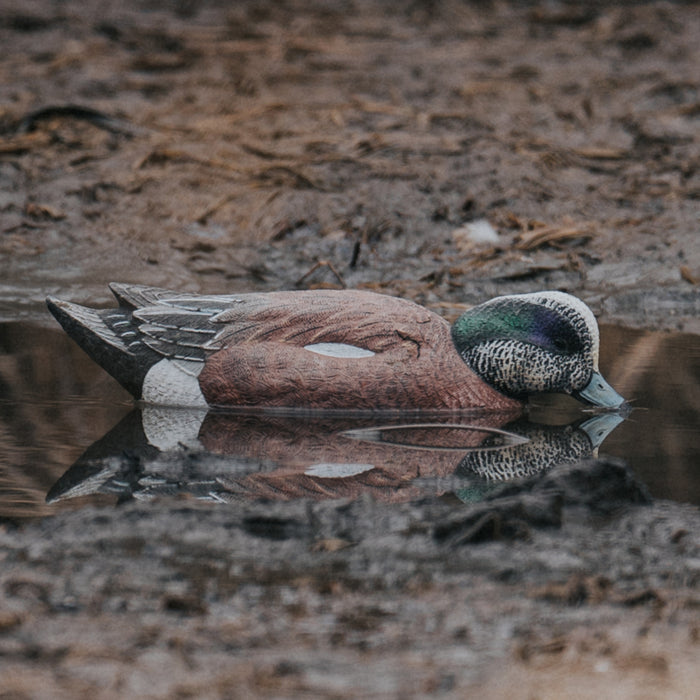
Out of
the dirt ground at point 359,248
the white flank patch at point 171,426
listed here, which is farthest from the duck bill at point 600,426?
the white flank patch at point 171,426

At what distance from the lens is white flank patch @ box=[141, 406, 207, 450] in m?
5.78

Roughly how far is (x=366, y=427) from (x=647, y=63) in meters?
8.69

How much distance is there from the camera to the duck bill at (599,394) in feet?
21.1

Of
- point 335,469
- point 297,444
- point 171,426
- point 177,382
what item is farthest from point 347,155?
point 335,469

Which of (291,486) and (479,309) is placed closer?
(291,486)

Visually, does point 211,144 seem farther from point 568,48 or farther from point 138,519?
point 138,519

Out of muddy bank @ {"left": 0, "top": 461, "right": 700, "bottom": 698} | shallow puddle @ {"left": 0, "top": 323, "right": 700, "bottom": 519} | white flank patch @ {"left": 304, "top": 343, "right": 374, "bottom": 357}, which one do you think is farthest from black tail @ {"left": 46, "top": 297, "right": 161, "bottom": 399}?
muddy bank @ {"left": 0, "top": 461, "right": 700, "bottom": 698}

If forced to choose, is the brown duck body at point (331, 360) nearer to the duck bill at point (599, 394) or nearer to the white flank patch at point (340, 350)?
the white flank patch at point (340, 350)

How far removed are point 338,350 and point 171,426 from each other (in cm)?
92

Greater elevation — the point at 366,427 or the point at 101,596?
the point at 101,596

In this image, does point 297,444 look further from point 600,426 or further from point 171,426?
point 600,426

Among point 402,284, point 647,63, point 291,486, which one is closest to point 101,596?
point 291,486

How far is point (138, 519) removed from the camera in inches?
166

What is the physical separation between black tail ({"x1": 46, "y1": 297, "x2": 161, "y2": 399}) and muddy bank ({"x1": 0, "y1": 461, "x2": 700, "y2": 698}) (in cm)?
216
